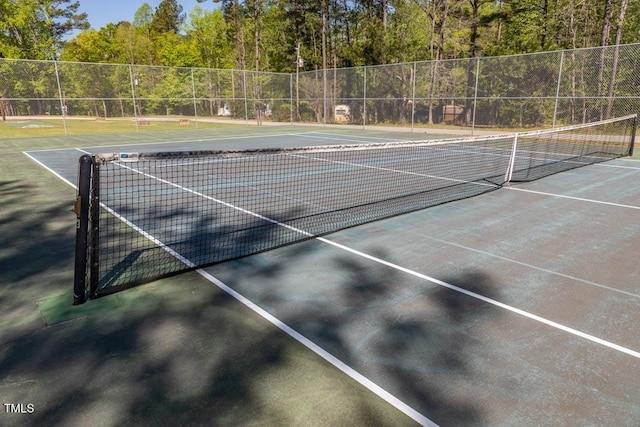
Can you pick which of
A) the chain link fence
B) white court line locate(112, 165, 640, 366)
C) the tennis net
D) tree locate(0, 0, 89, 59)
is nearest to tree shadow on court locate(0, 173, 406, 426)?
the tennis net

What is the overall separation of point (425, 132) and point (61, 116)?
21063mm

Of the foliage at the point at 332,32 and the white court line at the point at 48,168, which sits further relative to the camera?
the foliage at the point at 332,32

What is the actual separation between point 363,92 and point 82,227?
26.0m

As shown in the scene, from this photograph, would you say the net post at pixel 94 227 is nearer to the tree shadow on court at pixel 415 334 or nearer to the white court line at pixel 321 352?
the white court line at pixel 321 352

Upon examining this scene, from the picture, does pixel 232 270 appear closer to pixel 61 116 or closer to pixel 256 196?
pixel 256 196

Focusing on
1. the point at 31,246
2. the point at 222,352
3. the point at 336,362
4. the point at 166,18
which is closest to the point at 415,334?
the point at 336,362

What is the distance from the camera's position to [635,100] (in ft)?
53.5

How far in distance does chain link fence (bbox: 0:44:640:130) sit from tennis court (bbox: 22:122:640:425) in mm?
14204

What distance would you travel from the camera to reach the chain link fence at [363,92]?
1844 centimetres

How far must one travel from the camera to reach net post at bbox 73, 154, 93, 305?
12.2 feet

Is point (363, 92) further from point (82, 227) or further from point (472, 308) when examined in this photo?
point (82, 227)

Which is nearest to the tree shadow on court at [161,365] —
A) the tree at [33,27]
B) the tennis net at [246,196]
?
the tennis net at [246,196]

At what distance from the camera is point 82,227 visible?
3.83 meters

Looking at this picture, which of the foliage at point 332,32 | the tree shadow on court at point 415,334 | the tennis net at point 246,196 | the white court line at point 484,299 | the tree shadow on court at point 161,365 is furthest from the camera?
the foliage at point 332,32
